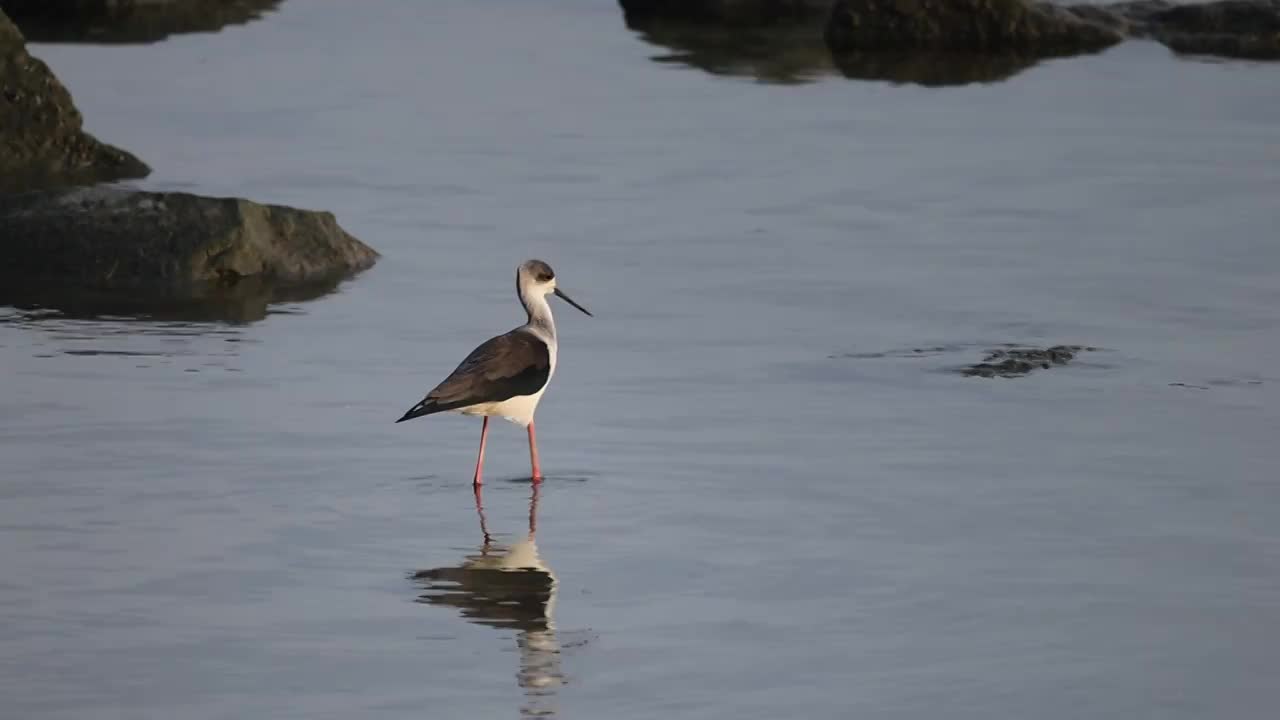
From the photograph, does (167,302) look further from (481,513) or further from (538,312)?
(481,513)

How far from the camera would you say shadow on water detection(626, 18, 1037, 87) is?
2841 centimetres

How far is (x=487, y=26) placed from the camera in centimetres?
3288

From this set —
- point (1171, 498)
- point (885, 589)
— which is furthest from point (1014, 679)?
point (1171, 498)

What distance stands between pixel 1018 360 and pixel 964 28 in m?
16.7

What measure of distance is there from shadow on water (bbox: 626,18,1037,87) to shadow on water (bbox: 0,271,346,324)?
476 inches

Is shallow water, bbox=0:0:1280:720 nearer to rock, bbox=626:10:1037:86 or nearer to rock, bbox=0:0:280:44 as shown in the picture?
rock, bbox=626:10:1037:86

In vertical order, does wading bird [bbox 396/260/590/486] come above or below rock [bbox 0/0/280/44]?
below

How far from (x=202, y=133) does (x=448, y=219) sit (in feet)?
16.1

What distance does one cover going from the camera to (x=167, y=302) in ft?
53.3

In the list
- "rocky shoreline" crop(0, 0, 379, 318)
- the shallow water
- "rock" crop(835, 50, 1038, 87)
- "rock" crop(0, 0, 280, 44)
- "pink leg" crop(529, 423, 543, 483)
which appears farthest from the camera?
"rock" crop(0, 0, 280, 44)

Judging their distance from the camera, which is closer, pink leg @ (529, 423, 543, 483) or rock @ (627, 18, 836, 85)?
pink leg @ (529, 423, 543, 483)

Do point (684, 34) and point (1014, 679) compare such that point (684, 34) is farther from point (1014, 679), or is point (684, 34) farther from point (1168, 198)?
point (1014, 679)

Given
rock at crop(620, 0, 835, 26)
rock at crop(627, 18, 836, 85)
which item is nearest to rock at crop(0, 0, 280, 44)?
rock at crop(620, 0, 835, 26)

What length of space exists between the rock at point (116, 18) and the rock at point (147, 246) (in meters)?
13.9
